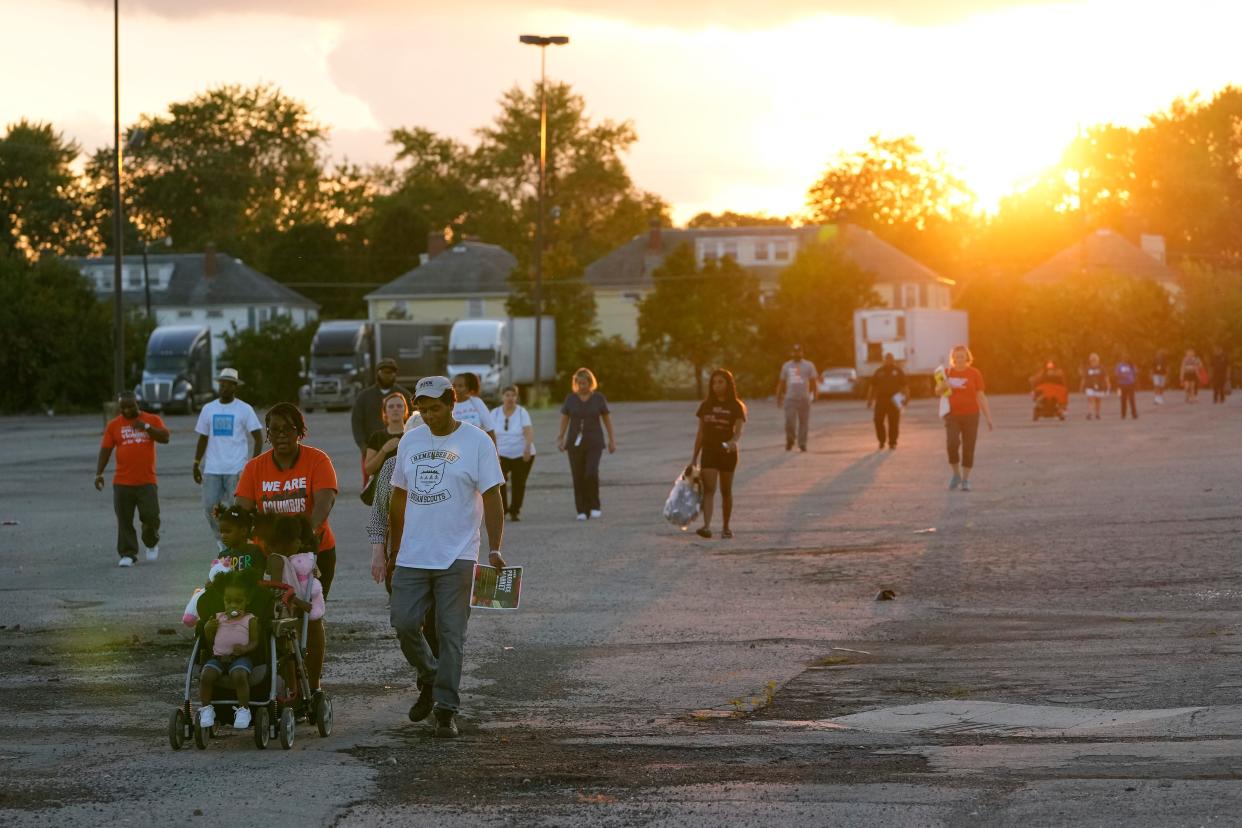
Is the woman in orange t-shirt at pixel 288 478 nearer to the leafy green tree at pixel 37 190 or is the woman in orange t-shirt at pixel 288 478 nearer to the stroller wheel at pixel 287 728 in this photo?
the stroller wheel at pixel 287 728

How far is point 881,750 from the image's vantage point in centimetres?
804

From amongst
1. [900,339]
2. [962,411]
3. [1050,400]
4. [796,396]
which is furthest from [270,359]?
[962,411]

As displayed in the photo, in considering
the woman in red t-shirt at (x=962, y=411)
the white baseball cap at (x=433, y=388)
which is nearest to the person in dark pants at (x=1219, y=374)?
the woman in red t-shirt at (x=962, y=411)

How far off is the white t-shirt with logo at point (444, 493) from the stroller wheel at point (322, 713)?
30.7 inches

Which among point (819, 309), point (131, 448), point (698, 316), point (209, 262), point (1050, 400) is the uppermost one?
point (209, 262)

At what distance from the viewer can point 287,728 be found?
8133mm

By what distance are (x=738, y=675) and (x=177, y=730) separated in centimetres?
353

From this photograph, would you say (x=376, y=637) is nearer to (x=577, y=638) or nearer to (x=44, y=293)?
(x=577, y=638)

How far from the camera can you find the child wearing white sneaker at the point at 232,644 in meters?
8.19

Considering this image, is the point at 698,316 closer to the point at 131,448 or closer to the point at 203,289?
the point at 203,289

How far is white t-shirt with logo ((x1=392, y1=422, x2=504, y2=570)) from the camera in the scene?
8766 mm

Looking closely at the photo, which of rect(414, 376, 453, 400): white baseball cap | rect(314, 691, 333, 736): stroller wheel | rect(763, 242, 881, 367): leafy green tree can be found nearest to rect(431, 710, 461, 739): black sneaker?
rect(314, 691, 333, 736): stroller wheel

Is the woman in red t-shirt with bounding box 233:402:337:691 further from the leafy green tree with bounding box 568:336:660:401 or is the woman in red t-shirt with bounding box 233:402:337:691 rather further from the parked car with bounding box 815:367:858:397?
the leafy green tree with bounding box 568:336:660:401

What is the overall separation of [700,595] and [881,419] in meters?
18.4
